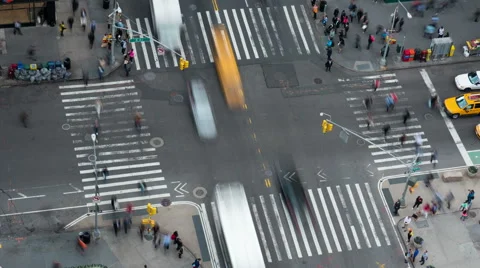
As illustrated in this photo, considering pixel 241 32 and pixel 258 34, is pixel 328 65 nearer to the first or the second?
pixel 258 34

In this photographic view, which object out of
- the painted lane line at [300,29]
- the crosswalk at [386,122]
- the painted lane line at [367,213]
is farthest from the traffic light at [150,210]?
the painted lane line at [300,29]

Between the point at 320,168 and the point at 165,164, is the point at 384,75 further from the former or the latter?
the point at 165,164

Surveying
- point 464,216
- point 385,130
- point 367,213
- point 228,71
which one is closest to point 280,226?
point 367,213

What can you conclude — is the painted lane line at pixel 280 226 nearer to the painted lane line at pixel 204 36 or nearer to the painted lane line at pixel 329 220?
the painted lane line at pixel 329 220

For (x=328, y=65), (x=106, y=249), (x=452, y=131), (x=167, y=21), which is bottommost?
(x=106, y=249)

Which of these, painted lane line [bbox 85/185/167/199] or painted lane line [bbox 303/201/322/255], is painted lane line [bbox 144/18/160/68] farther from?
painted lane line [bbox 303/201/322/255]

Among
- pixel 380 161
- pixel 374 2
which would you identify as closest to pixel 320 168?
pixel 380 161
